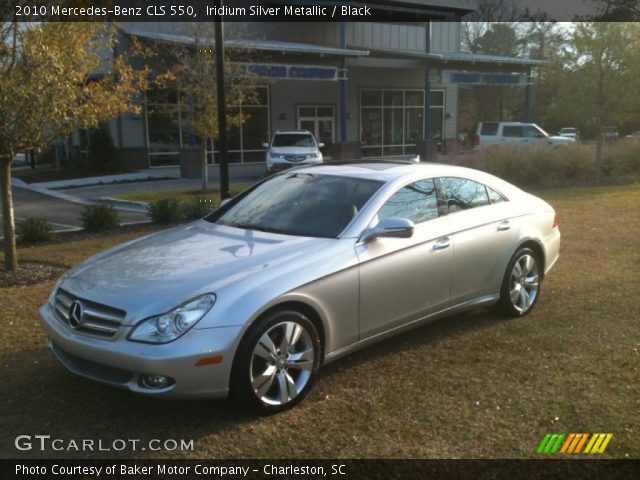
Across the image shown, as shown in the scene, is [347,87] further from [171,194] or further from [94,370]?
[94,370]

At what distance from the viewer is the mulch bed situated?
7202mm

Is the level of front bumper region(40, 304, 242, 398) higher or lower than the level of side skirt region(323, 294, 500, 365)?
higher

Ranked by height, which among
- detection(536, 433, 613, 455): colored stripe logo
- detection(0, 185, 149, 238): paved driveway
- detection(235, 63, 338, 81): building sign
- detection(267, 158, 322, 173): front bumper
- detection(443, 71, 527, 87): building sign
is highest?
detection(443, 71, 527, 87): building sign

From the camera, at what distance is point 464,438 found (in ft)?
12.2

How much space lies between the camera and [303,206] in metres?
5.03

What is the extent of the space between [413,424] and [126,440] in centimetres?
168

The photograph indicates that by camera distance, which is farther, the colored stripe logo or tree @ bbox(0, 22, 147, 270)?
tree @ bbox(0, 22, 147, 270)

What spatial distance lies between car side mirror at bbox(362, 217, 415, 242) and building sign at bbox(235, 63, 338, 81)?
17929 mm

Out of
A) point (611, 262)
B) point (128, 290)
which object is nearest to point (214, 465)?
point (128, 290)

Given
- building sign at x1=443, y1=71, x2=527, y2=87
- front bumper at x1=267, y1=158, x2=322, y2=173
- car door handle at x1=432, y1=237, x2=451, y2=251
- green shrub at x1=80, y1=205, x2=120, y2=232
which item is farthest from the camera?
building sign at x1=443, y1=71, x2=527, y2=87

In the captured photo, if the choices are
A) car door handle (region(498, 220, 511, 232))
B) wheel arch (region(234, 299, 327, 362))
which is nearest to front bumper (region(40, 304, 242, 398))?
wheel arch (region(234, 299, 327, 362))

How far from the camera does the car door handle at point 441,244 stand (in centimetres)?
505

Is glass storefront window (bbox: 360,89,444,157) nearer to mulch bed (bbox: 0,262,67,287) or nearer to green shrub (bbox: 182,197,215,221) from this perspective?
green shrub (bbox: 182,197,215,221)

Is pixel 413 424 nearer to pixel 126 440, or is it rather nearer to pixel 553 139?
pixel 126 440
